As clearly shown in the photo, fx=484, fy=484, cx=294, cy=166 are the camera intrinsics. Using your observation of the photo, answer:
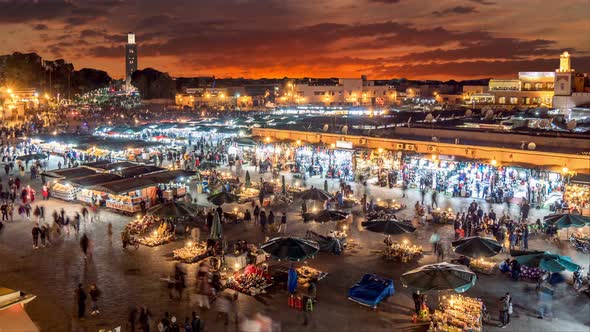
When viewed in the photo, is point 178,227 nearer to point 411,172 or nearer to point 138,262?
point 138,262

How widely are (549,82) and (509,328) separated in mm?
67245

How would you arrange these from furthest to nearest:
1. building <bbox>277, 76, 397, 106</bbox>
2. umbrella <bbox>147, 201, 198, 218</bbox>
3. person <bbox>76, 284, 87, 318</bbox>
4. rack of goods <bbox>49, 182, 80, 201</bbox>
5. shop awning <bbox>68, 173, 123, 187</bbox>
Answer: building <bbox>277, 76, 397, 106</bbox>, rack of goods <bbox>49, 182, 80, 201</bbox>, shop awning <bbox>68, 173, 123, 187</bbox>, umbrella <bbox>147, 201, 198, 218</bbox>, person <bbox>76, 284, 87, 318</bbox>

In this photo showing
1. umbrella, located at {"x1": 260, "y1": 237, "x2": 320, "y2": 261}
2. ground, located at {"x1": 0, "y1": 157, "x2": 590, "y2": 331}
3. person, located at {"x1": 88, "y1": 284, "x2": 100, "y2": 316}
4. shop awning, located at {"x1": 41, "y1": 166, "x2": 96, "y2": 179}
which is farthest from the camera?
shop awning, located at {"x1": 41, "y1": 166, "x2": 96, "y2": 179}

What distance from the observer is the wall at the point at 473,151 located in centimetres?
2135

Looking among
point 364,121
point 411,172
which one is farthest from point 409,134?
point 364,121

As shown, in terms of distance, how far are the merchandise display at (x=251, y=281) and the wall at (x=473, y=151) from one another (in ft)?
49.0

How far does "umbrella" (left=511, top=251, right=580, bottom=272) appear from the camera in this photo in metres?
12.7

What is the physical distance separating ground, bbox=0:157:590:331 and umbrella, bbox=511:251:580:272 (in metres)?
0.70

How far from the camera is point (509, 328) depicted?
10.8m

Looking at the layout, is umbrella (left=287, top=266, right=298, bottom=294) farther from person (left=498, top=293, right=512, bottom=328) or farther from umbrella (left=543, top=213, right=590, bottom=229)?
umbrella (left=543, top=213, right=590, bottom=229)

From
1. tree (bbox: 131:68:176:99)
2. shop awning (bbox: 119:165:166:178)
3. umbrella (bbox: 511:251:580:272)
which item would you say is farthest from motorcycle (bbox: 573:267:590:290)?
tree (bbox: 131:68:176:99)

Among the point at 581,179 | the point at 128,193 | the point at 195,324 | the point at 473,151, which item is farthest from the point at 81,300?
the point at 473,151

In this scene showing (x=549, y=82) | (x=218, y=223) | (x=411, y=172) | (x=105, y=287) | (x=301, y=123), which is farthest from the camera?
(x=549, y=82)

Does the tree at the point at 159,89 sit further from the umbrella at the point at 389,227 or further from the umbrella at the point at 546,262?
the umbrella at the point at 546,262
